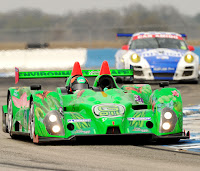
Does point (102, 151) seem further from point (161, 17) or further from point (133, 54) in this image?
point (161, 17)

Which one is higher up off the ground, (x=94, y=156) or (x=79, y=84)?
(x=79, y=84)

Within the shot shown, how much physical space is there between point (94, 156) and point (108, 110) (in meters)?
1.02

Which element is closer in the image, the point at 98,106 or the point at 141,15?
the point at 98,106

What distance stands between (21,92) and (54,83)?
1068 cm

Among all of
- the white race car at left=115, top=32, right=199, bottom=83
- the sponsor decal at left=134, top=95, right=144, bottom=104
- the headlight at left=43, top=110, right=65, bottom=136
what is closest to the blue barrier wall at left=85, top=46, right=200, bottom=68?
the white race car at left=115, top=32, right=199, bottom=83

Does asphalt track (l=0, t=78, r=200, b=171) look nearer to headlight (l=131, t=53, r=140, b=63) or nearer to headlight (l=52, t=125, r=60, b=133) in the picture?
headlight (l=52, t=125, r=60, b=133)

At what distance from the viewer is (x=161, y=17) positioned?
68500 millimetres

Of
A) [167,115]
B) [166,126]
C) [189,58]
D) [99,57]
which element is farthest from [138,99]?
[99,57]

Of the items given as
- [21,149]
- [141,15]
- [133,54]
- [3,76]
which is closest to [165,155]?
[21,149]

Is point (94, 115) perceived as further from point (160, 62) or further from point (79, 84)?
point (160, 62)

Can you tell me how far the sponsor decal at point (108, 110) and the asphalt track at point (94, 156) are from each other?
434 millimetres

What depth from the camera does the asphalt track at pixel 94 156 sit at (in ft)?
25.4

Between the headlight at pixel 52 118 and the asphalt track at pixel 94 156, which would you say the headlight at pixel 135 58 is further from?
the headlight at pixel 52 118

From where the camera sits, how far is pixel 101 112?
30.6 ft
